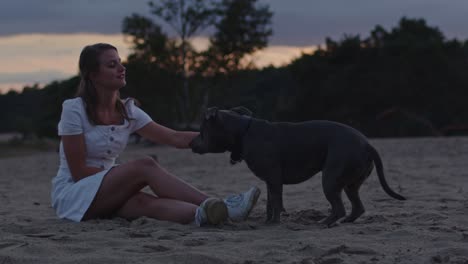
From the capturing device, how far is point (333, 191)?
5.40 metres

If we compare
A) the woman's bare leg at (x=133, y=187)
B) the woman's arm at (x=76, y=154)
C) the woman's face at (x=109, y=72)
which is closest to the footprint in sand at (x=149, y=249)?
the woman's bare leg at (x=133, y=187)

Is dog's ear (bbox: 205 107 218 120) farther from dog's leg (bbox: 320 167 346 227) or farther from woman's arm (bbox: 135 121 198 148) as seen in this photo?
dog's leg (bbox: 320 167 346 227)

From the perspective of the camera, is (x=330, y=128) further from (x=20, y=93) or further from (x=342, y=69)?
(x=20, y=93)

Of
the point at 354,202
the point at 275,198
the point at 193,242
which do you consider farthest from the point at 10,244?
the point at 354,202

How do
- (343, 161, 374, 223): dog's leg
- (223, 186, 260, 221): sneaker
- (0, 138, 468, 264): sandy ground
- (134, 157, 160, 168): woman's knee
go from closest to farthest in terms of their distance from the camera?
1. (0, 138, 468, 264): sandy ground
2. (223, 186, 260, 221): sneaker
3. (343, 161, 374, 223): dog's leg
4. (134, 157, 160, 168): woman's knee

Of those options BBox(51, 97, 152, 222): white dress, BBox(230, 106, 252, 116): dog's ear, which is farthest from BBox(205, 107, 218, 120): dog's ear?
BBox(51, 97, 152, 222): white dress

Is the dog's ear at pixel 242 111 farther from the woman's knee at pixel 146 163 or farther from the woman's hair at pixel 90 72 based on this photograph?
the woman's hair at pixel 90 72

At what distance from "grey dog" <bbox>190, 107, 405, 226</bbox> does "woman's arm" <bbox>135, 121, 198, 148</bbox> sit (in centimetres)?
53

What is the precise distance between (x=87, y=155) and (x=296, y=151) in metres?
1.78

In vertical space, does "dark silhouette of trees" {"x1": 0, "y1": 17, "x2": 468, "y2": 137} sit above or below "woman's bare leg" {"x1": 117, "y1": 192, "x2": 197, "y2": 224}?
above

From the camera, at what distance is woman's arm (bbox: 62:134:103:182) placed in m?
5.79

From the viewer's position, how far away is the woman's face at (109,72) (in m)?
5.92

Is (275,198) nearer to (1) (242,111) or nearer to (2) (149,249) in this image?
(1) (242,111)

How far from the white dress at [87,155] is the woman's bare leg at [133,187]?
0.28ft
